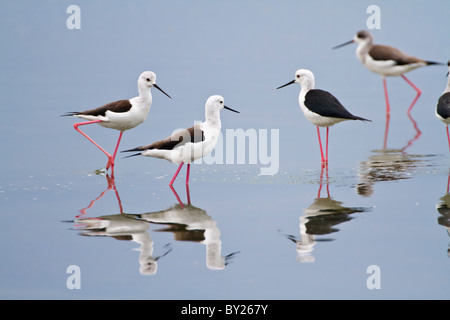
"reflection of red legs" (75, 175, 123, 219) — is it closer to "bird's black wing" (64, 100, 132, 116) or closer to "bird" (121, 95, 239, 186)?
"bird" (121, 95, 239, 186)

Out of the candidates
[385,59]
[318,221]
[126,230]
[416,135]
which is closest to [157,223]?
[126,230]

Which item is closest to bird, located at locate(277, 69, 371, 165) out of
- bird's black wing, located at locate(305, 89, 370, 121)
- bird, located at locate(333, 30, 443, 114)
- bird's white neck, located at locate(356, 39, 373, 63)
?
bird's black wing, located at locate(305, 89, 370, 121)

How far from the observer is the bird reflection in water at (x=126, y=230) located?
5.69 metres

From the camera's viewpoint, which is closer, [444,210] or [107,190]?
[444,210]

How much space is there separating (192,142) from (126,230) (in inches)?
74.0

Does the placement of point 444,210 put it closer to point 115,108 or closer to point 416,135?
point 115,108

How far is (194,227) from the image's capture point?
21.5 feet

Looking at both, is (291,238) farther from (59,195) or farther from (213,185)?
(59,195)

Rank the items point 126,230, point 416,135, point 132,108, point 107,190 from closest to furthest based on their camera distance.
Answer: point 126,230, point 107,190, point 132,108, point 416,135

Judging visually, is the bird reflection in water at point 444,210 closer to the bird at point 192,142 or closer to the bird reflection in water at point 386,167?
the bird reflection in water at point 386,167

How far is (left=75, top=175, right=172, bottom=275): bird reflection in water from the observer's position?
569 cm

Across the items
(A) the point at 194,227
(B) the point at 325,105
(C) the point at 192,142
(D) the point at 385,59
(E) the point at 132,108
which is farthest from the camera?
(D) the point at 385,59

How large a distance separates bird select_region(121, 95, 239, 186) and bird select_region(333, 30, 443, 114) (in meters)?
7.39

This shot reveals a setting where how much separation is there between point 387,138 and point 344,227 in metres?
5.84
